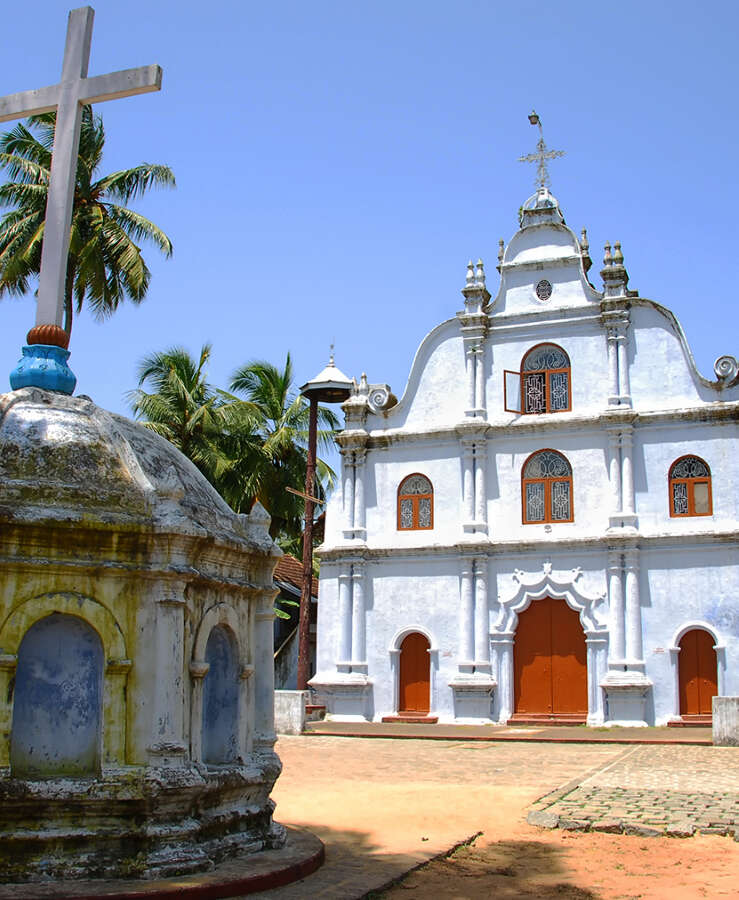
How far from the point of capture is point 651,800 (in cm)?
1044

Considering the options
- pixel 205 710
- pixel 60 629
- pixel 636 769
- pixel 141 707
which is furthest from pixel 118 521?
pixel 636 769

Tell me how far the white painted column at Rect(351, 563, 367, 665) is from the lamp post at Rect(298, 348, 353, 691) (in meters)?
1.14

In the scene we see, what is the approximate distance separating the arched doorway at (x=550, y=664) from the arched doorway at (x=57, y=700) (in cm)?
1765

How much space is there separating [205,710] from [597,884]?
9.82ft

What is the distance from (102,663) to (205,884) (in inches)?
59.2

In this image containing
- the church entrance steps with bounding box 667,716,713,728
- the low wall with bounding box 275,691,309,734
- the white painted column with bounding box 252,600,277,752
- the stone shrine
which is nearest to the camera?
the stone shrine

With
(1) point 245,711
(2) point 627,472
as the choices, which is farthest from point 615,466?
(1) point 245,711

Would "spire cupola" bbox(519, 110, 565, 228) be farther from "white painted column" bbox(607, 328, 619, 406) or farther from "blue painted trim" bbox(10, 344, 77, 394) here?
"blue painted trim" bbox(10, 344, 77, 394)

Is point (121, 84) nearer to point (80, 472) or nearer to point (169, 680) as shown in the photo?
point (80, 472)

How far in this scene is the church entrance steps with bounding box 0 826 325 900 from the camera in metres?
5.59

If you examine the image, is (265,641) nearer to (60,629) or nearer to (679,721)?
(60,629)

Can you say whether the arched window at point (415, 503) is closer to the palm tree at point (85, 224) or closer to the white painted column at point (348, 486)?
the white painted column at point (348, 486)

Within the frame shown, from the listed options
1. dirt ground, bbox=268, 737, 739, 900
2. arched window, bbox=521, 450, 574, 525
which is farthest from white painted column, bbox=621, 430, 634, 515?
dirt ground, bbox=268, 737, 739, 900

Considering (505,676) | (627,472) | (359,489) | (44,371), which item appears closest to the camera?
(44,371)
